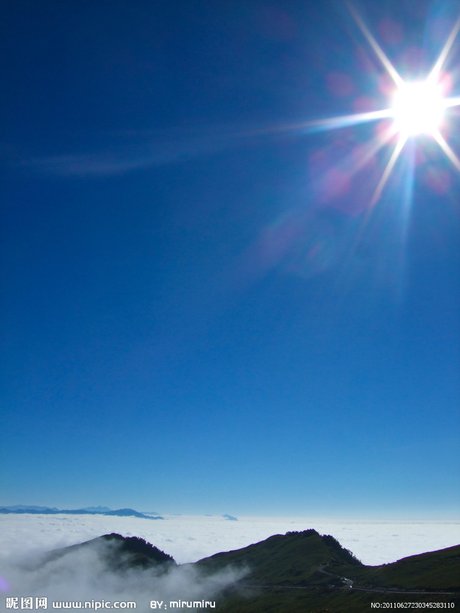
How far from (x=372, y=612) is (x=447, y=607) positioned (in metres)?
29.9

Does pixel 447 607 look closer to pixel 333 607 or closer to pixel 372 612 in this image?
pixel 372 612

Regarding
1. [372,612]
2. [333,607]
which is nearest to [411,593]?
[372,612]

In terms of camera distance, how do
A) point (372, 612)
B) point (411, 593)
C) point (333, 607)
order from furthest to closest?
point (333, 607) → point (411, 593) → point (372, 612)

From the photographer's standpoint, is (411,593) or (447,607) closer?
(447,607)

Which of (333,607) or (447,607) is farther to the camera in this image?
(333,607)

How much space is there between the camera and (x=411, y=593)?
181375 millimetres

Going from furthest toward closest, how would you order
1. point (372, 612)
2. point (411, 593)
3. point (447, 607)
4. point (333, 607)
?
point (333, 607), point (411, 593), point (372, 612), point (447, 607)

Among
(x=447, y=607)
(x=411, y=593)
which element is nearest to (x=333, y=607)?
(x=411, y=593)

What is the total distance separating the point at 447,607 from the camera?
14850 cm

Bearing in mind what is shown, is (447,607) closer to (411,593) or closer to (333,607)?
(411,593)

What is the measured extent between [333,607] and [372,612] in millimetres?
36036

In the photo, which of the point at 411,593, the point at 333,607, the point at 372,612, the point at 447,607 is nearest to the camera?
the point at 447,607

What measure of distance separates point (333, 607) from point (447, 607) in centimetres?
6437

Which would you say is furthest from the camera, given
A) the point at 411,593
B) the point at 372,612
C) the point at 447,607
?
the point at 411,593
